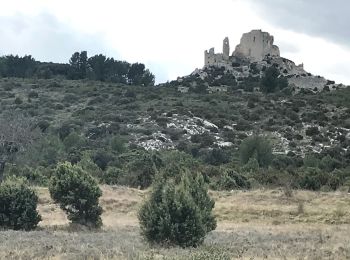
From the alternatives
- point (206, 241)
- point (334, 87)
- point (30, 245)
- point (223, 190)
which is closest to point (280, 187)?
point (223, 190)

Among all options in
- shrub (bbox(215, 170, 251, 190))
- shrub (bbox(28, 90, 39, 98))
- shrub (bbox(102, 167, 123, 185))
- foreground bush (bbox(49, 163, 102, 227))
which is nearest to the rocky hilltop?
shrub (bbox(28, 90, 39, 98))

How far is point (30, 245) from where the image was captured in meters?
17.3

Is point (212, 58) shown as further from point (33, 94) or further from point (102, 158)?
point (102, 158)

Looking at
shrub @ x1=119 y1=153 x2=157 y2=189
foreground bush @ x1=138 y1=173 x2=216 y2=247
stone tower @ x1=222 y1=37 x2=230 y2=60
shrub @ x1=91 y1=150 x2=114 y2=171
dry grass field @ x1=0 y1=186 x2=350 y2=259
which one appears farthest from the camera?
stone tower @ x1=222 y1=37 x2=230 y2=60

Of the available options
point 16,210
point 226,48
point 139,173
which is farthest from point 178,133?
point 226,48

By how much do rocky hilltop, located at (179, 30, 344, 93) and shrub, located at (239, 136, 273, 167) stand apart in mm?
44995

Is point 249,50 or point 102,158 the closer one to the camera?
point 102,158

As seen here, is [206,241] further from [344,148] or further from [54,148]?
[344,148]

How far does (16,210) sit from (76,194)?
272 centimetres

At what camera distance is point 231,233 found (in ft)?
77.9

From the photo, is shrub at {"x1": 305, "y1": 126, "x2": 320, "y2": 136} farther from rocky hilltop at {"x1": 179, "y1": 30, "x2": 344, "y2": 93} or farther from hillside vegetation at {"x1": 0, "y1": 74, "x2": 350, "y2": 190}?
rocky hilltop at {"x1": 179, "y1": 30, "x2": 344, "y2": 93}

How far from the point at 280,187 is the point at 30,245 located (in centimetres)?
2241

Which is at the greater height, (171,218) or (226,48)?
(226,48)

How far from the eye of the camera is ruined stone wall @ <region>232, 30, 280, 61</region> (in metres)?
105
